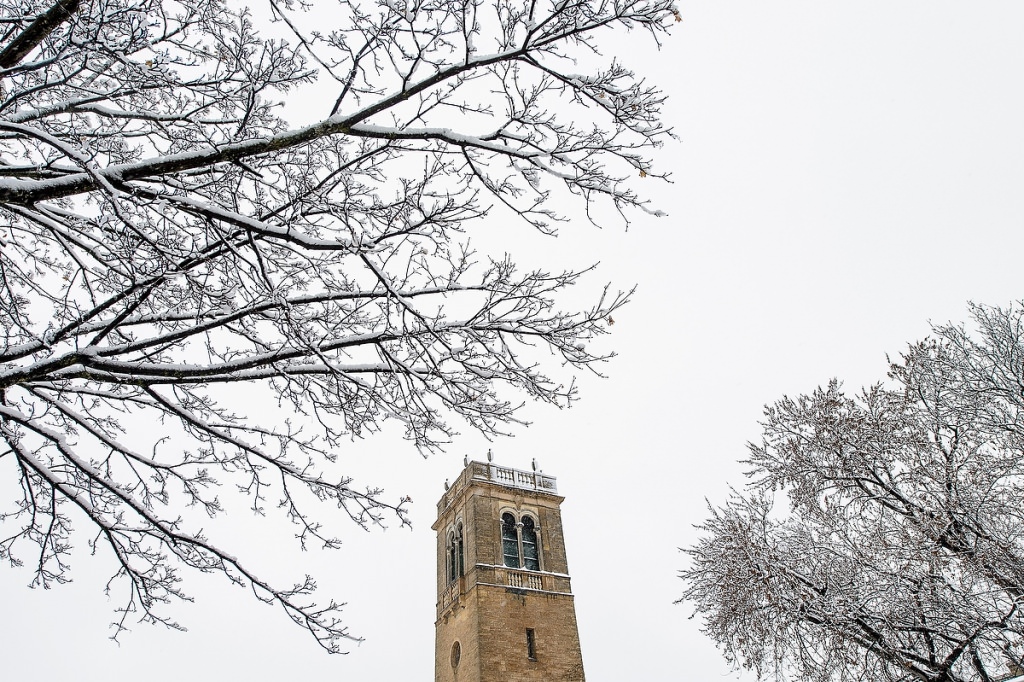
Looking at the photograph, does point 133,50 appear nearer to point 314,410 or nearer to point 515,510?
point 314,410

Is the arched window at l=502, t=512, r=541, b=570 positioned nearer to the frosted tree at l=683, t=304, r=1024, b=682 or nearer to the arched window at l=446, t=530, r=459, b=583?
the arched window at l=446, t=530, r=459, b=583

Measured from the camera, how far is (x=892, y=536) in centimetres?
1034

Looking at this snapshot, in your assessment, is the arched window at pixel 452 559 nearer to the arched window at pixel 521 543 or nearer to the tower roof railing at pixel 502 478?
the tower roof railing at pixel 502 478

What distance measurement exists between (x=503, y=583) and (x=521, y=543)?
240cm

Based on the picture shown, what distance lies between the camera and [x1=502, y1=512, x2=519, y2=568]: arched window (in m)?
25.2

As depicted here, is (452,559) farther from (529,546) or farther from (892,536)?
(892,536)

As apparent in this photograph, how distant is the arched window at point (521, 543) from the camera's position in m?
25.3

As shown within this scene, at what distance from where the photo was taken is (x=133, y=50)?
3.72 m

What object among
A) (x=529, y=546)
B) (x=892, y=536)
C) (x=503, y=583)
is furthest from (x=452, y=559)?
(x=892, y=536)

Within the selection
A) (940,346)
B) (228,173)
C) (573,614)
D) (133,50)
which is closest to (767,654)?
(940,346)

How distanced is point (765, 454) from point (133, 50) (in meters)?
11.5

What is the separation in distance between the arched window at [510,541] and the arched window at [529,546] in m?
0.35

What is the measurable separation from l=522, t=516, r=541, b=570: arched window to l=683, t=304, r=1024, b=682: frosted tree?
1403 cm

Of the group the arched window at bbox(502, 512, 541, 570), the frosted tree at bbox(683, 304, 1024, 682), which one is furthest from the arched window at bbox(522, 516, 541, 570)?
the frosted tree at bbox(683, 304, 1024, 682)
